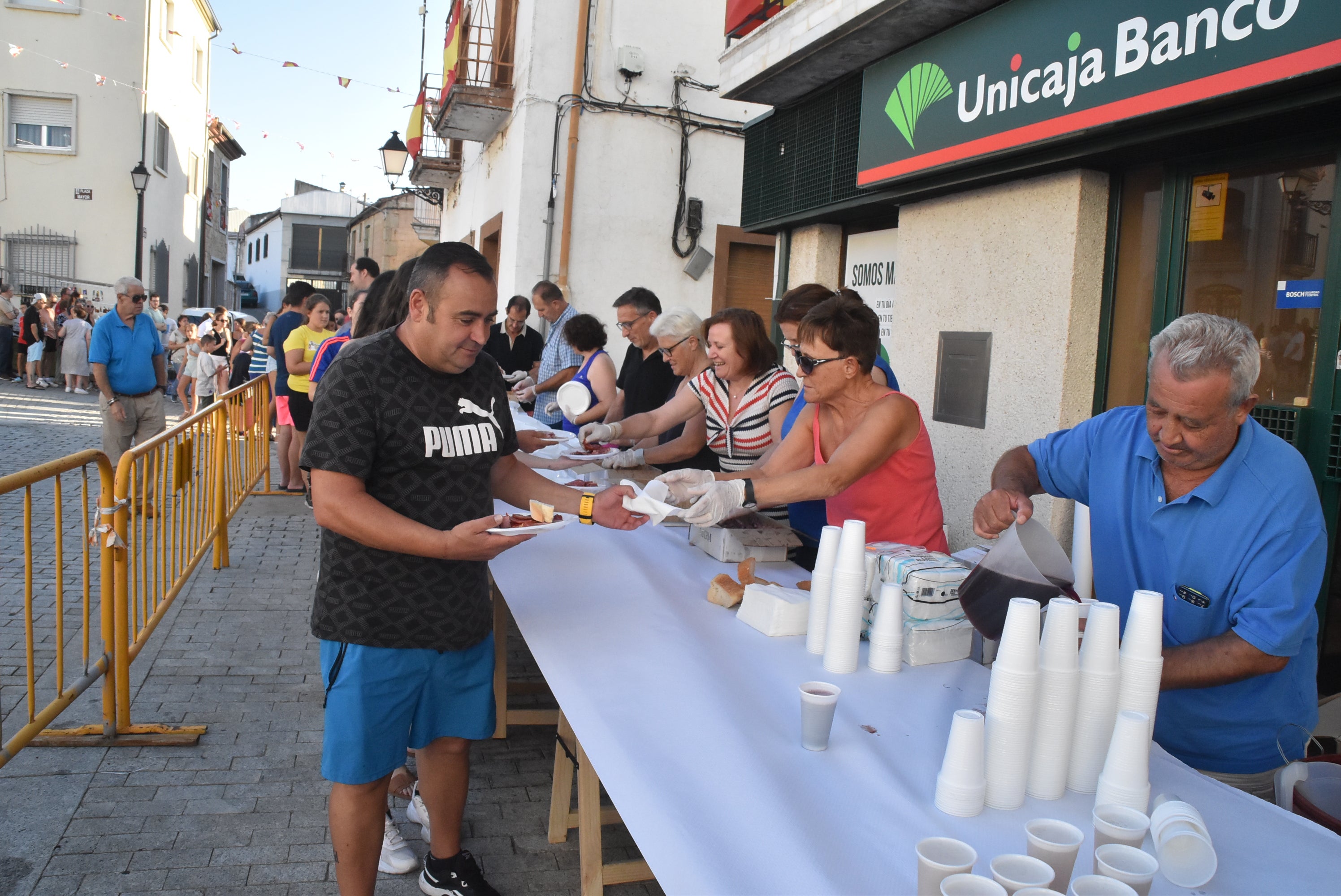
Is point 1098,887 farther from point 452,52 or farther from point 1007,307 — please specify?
point 452,52

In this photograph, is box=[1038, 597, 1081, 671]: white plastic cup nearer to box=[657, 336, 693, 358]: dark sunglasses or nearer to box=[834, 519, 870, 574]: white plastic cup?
box=[834, 519, 870, 574]: white plastic cup

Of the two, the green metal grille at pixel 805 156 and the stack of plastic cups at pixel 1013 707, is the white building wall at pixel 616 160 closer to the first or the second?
the green metal grille at pixel 805 156

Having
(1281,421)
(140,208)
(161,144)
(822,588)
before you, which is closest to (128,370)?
(822,588)

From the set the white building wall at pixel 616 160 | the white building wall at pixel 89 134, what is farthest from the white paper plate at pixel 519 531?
the white building wall at pixel 89 134

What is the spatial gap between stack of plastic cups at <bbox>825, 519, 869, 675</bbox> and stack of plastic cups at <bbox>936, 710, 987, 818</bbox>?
2.06ft

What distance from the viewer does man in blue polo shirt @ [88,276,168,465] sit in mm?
7008

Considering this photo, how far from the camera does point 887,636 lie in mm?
2305

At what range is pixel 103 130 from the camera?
21.2 meters

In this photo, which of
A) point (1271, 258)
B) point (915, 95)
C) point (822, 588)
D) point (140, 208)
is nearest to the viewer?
point (822, 588)

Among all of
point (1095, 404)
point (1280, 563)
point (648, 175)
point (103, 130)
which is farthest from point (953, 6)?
point (103, 130)

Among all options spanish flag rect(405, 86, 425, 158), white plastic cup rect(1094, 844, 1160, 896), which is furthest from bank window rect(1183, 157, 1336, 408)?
spanish flag rect(405, 86, 425, 158)

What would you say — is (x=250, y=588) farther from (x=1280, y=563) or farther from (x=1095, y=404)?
(x=1280, y=563)

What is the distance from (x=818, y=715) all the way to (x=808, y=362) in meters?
1.58

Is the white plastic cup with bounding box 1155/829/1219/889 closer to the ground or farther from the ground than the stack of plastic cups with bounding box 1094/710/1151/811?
closer to the ground
